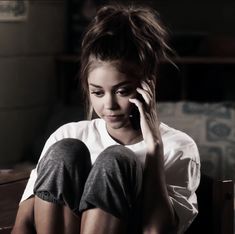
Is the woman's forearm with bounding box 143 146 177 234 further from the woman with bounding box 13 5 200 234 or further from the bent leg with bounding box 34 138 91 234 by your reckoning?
the bent leg with bounding box 34 138 91 234

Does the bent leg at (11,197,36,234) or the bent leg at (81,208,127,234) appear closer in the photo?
the bent leg at (81,208,127,234)

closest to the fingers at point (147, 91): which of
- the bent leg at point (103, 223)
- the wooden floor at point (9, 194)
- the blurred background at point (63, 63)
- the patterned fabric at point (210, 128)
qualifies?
the bent leg at point (103, 223)

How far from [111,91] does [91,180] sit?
225mm

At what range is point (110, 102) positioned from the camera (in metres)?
1.50

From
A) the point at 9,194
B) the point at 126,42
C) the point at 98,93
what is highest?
the point at 126,42

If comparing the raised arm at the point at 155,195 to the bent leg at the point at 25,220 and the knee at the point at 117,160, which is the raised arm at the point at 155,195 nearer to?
the knee at the point at 117,160

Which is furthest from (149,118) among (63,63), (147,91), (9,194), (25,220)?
(63,63)

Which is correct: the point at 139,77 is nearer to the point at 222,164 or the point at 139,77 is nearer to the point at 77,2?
the point at 222,164

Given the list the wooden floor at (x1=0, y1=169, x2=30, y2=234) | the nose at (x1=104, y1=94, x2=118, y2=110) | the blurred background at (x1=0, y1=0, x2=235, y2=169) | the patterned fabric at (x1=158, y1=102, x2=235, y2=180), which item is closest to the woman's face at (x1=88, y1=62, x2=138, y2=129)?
the nose at (x1=104, y1=94, x2=118, y2=110)

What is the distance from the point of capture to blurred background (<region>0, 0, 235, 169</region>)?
3.05 m

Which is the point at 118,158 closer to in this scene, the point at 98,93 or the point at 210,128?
the point at 98,93

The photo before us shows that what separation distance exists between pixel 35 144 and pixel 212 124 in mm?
863

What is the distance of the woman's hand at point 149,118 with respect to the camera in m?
1.44

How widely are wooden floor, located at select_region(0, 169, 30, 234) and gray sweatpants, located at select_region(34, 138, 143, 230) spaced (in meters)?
0.26
